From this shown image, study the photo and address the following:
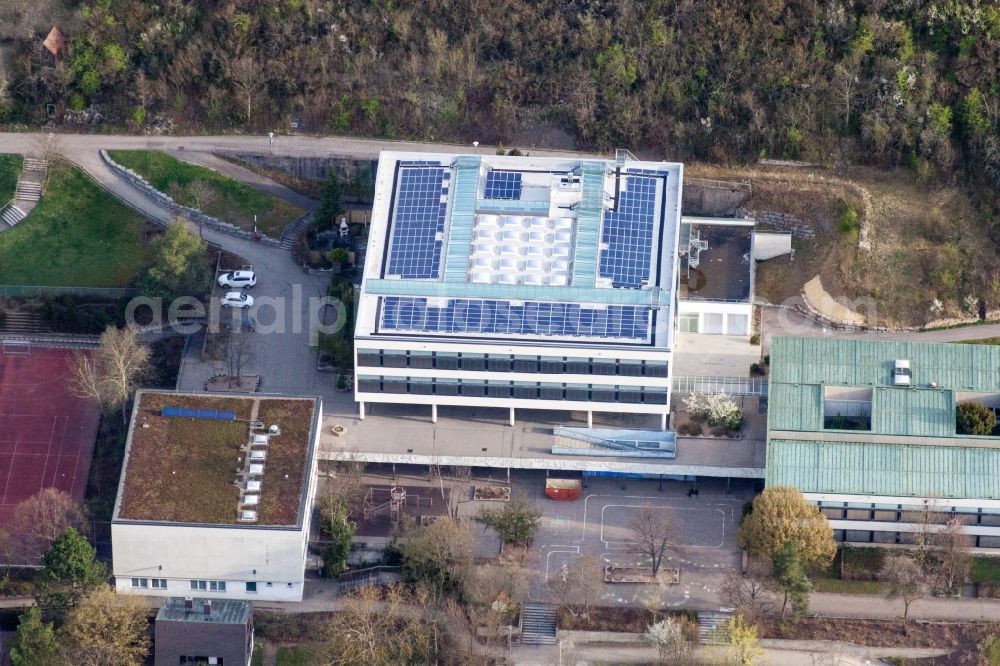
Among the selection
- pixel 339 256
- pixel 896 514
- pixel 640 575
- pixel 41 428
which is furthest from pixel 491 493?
pixel 41 428

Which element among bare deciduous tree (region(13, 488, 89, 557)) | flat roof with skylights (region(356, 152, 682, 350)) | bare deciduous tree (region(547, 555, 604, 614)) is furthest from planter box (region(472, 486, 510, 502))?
bare deciduous tree (region(13, 488, 89, 557))

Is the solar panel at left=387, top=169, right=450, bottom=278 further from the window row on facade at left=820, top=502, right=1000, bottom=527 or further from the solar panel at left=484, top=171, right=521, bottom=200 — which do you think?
the window row on facade at left=820, top=502, right=1000, bottom=527

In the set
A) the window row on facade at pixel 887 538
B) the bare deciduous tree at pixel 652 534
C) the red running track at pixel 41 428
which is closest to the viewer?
the bare deciduous tree at pixel 652 534

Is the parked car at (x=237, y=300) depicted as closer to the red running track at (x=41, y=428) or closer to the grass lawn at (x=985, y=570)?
the red running track at (x=41, y=428)

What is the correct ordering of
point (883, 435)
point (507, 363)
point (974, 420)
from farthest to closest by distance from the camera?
point (507, 363) < point (974, 420) < point (883, 435)

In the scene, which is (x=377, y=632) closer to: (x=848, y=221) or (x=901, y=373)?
(x=901, y=373)

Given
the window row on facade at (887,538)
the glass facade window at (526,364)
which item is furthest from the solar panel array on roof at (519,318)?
Result: the window row on facade at (887,538)
